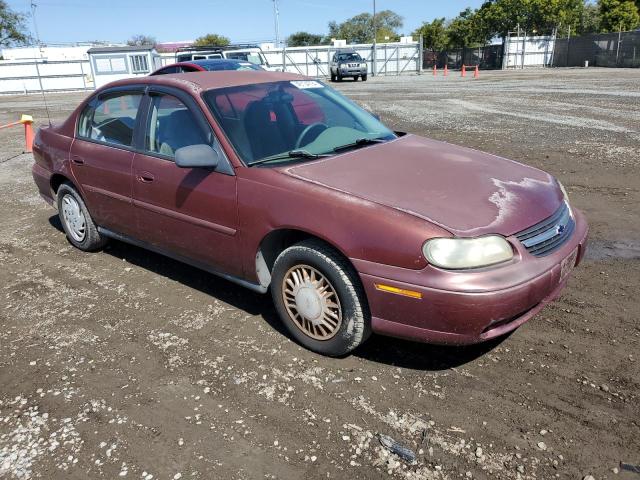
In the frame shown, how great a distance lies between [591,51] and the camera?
39.5 m

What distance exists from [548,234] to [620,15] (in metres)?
55.6

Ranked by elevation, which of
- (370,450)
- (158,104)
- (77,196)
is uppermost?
(158,104)

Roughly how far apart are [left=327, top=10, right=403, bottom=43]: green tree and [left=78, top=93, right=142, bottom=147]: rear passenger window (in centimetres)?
11760

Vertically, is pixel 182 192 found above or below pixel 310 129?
below

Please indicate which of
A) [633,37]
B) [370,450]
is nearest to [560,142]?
[370,450]

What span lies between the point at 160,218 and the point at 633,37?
4047 cm

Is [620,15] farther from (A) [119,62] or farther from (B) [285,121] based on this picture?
(B) [285,121]

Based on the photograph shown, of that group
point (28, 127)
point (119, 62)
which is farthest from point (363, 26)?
point (28, 127)

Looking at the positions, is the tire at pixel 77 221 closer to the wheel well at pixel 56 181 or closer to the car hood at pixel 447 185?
the wheel well at pixel 56 181

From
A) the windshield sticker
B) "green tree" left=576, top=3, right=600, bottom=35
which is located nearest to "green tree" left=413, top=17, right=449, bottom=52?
"green tree" left=576, top=3, right=600, bottom=35

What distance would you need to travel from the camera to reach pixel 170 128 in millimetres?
3979

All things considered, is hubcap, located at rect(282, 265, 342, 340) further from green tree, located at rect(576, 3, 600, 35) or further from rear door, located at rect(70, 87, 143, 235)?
green tree, located at rect(576, 3, 600, 35)

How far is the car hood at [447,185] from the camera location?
2.89 meters

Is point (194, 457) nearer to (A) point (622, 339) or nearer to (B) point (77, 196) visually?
(A) point (622, 339)
